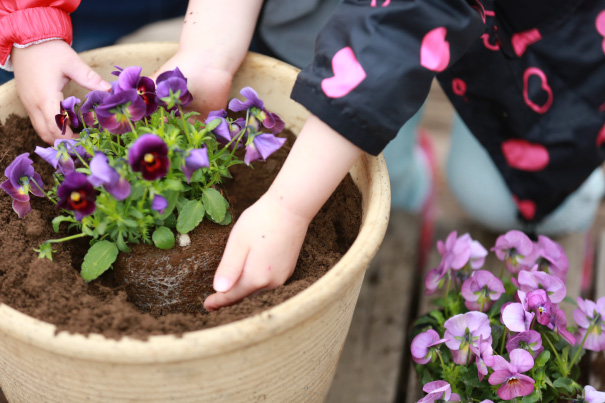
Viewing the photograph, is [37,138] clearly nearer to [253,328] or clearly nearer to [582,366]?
[253,328]

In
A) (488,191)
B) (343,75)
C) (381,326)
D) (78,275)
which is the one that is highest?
(343,75)

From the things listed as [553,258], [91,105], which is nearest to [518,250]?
[553,258]

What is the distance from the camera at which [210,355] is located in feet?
2.14

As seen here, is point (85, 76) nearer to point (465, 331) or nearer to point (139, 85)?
point (139, 85)

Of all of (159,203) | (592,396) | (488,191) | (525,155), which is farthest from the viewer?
(488,191)

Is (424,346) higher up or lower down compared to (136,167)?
lower down

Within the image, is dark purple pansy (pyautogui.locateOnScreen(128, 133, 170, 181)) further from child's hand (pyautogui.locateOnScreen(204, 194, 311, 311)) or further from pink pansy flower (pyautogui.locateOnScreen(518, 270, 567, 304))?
pink pansy flower (pyautogui.locateOnScreen(518, 270, 567, 304))

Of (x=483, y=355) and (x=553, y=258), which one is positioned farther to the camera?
(x=553, y=258)

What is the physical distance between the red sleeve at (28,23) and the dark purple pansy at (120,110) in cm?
28

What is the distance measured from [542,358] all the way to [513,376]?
3.1 inches

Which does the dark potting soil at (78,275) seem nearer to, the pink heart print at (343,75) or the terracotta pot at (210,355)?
the terracotta pot at (210,355)

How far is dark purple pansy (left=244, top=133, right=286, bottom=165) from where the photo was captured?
83cm

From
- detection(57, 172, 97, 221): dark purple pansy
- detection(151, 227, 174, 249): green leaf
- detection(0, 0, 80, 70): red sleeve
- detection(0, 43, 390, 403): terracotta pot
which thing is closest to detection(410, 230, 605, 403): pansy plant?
detection(0, 43, 390, 403): terracotta pot

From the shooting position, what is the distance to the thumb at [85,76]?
96 cm
